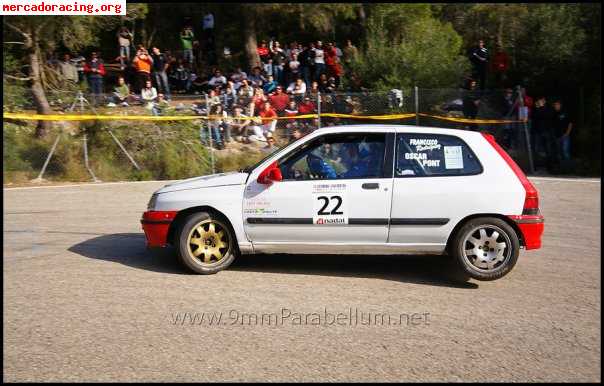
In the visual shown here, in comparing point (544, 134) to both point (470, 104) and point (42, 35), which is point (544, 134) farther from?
point (42, 35)

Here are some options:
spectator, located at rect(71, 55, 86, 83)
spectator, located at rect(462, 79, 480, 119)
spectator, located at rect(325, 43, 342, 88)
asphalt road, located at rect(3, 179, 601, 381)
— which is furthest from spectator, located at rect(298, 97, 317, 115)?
asphalt road, located at rect(3, 179, 601, 381)

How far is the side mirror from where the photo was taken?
23.7 feet

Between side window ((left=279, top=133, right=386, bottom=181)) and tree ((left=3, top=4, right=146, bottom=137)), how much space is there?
32.8ft

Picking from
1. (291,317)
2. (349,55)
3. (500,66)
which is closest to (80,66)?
(349,55)

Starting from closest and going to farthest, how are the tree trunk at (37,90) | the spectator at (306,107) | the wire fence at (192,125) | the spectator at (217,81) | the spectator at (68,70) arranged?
the wire fence at (192,125)
the tree trunk at (37,90)
the spectator at (306,107)
the spectator at (68,70)
the spectator at (217,81)

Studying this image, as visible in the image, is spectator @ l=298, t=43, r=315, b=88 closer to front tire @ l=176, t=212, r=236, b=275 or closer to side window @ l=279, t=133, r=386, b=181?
side window @ l=279, t=133, r=386, b=181

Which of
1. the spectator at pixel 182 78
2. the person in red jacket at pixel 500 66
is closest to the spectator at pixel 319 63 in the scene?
the spectator at pixel 182 78

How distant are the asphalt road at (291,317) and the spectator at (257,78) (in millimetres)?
12055

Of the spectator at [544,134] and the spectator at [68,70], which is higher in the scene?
the spectator at [68,70]

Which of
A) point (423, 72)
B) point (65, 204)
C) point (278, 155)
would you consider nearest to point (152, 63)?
point (423, 72)

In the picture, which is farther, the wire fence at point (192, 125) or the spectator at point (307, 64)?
the spectator at point (307, 64)

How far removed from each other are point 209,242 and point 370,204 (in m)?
1.77

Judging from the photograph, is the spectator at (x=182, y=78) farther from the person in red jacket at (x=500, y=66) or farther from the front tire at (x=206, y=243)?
the front tire at (x=206, y=243)

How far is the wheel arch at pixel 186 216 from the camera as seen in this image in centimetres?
733
